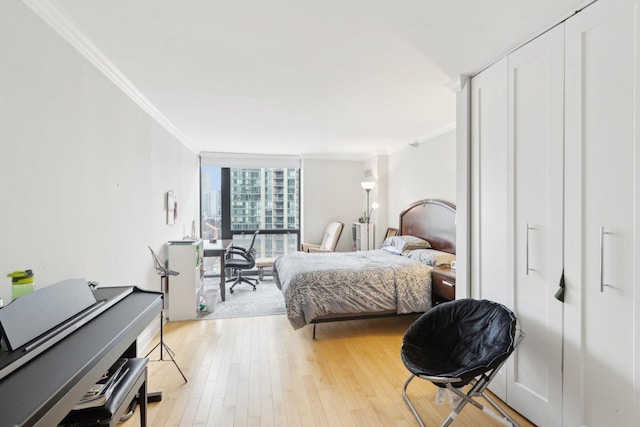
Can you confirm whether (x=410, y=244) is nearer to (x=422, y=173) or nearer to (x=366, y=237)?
(x=422, y=173)

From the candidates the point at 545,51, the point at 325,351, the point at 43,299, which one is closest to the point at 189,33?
the point at 43,299

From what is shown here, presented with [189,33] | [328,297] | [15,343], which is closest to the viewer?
[15,343]

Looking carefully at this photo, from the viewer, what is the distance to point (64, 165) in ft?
6.03

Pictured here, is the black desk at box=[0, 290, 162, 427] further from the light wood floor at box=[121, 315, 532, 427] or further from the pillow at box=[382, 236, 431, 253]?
the pillow at box=[382, 236, 431, 253]

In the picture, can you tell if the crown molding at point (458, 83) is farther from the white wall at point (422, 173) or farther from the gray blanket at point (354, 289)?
the gray blanket at point (354, 289)

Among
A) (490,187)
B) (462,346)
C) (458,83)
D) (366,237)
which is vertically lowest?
(462,346)

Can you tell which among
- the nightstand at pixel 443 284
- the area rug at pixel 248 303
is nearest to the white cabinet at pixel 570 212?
the nightstand at pixel 443 284

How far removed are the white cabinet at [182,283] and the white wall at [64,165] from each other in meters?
0.58

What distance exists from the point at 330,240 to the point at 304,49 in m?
4.08

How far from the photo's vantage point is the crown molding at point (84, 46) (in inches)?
63.8

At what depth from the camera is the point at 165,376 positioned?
2439 millimetres

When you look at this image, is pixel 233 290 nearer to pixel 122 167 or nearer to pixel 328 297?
pixel 328 297

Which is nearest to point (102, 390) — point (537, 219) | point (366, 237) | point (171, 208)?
point (537, 219)

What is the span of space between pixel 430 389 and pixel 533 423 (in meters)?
0.65
